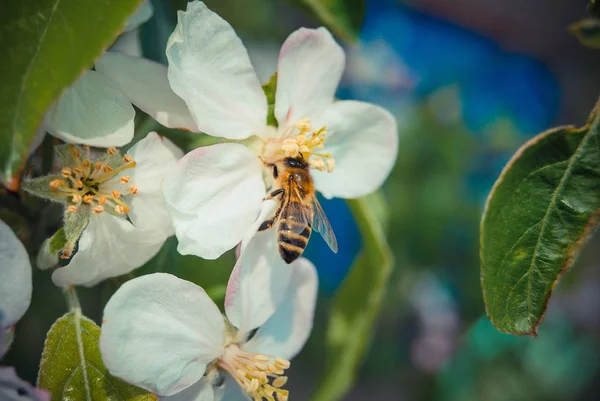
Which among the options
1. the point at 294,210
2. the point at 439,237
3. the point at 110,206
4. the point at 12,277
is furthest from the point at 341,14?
the point at 439,237

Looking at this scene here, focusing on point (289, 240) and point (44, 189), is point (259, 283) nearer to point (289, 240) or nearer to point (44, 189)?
point (289, 240)

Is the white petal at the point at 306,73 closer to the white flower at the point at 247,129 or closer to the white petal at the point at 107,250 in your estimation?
the white flower at the point at 247,129

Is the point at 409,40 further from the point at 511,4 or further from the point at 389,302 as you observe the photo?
the point at 389,302

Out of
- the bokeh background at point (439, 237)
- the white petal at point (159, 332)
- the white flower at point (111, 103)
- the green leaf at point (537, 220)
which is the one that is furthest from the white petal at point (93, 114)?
the bokeh background at point (439, 237)

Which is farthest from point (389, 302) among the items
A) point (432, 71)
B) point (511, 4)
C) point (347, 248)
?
point (511, 4)

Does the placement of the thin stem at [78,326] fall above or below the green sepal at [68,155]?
below

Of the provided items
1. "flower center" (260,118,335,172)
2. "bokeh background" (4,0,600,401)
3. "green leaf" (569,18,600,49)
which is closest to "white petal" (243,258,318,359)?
"flower center" (260,118,335,172)

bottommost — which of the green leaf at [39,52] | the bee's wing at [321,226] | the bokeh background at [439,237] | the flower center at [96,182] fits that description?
the bokeh background at [439,237]

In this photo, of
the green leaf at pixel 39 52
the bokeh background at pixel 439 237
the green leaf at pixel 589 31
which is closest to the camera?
the green leaf at pixel 39 52
